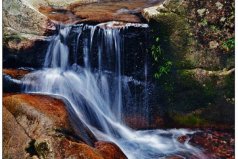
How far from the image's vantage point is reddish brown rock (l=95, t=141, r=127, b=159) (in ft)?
11.0

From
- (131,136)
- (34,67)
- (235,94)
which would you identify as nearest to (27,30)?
(34,67)

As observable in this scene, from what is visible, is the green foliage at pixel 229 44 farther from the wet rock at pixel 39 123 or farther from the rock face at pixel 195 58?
the wet rock at pixel 39 123

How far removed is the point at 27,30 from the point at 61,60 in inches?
13.6

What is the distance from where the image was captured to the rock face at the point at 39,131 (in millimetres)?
3336

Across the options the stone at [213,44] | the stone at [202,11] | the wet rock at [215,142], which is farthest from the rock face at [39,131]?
the stone at [202,11]

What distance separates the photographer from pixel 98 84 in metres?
3.48

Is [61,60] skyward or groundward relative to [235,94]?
skyward

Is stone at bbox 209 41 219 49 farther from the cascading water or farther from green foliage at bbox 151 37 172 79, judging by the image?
the cascading water

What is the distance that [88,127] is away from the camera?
3.44 meters

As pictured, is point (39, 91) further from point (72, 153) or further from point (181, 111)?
point (181, 111)

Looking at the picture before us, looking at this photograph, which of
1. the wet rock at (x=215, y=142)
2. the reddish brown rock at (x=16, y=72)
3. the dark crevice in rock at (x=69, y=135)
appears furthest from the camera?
the reddish brown rock at (x=16, y=72)

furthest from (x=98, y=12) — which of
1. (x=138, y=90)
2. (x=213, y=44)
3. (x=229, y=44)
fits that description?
(x=229, y=44)

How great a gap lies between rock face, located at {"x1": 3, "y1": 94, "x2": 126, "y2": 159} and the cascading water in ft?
0.29

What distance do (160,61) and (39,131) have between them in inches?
37.3
